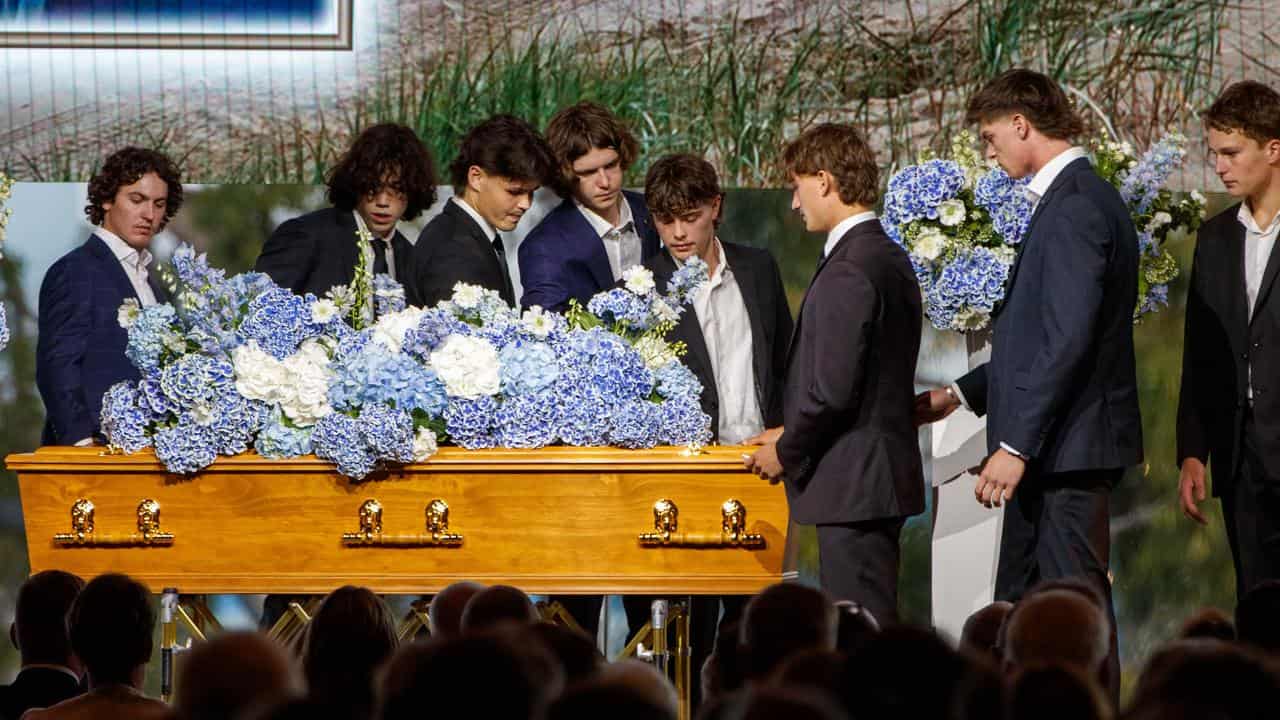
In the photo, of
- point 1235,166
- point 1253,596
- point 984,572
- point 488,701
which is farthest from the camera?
point 984,572

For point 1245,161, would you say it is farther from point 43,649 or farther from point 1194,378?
point 43,649

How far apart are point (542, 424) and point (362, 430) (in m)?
0.48

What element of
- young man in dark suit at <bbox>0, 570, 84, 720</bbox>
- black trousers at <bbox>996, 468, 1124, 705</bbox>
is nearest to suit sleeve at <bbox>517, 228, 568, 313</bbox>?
black trousers at <bbox>996, 468, 1124, 705</bbox>

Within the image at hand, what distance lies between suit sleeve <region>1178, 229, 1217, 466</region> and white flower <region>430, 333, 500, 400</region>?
2.12 m

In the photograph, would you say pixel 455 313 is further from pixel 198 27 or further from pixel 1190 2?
pixel 1190 2

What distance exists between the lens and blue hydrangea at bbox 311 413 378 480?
4.25 m

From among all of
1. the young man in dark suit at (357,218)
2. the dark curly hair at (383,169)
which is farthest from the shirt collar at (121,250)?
the dark curly hair at (383,169)

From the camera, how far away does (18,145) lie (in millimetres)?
6762

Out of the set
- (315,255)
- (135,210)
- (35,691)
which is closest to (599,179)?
(315,255)

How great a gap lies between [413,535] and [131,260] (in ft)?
5.88

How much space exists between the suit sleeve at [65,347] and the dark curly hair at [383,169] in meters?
0.88

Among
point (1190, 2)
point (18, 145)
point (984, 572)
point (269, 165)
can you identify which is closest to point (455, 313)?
point (984, 572)

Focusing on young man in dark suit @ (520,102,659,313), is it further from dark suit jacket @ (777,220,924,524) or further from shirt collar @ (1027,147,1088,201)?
shirt collar @ (1027,147,1088,201)

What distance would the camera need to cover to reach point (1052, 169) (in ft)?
14.6
